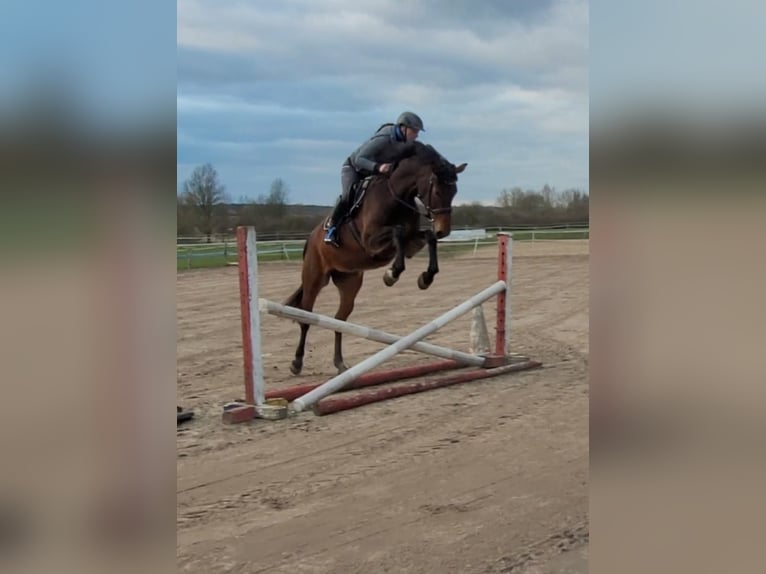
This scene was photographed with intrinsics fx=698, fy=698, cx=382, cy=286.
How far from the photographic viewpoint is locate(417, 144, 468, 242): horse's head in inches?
91.7

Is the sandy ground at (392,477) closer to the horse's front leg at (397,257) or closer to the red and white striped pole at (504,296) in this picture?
the red and white striped pole at (504,296)

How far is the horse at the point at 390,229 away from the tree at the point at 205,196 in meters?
0.85

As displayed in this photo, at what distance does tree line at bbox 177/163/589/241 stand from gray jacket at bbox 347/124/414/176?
22 centimetres

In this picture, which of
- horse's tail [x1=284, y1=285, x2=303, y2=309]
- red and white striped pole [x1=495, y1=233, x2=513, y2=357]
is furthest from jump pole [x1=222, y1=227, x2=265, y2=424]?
red and white striped pole [x1=495, y1=233, x2=513, y2=357]

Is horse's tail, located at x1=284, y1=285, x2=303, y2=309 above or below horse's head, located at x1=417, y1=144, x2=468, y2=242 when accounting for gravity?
below

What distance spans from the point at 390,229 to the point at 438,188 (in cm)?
40

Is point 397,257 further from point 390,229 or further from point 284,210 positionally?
point 284,210

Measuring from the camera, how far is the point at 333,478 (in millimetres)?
2117

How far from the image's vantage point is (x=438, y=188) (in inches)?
93.5

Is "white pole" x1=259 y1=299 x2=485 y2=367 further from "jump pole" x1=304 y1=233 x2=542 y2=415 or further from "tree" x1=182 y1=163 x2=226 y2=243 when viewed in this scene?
"tree" x1=182 y1=163 x2=226 y2=243

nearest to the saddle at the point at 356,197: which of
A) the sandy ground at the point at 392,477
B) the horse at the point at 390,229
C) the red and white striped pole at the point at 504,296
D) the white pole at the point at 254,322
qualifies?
the horse at the point at 390,229
